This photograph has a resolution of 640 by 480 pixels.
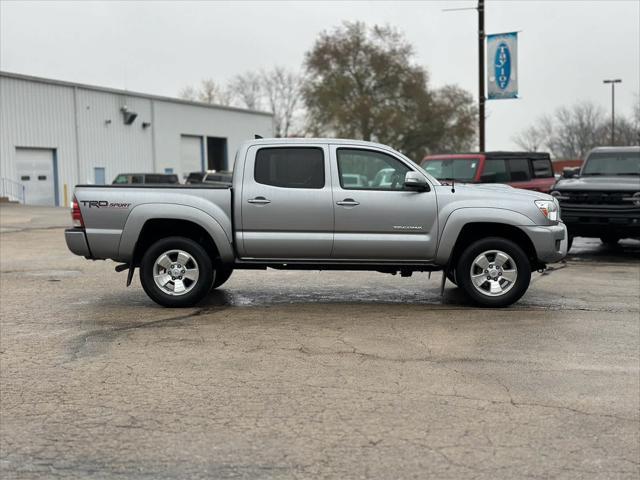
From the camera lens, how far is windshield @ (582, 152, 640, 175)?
48.5ft

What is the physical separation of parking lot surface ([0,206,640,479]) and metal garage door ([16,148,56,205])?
28125mm

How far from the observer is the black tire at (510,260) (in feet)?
28.5

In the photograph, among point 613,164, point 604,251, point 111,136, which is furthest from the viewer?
point 111,136

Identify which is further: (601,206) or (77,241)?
(601,206)

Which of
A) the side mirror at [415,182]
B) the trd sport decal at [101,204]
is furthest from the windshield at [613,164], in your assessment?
the trd sport decal at [101,204]

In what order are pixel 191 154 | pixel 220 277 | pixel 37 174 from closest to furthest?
pixel 220 277 < pixel 37 174 < pixel 191 154

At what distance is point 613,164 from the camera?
15062 mm

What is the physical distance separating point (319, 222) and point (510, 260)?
2248mm

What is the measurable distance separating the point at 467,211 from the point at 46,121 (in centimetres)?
3233

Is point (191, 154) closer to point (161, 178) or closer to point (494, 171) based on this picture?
point (161, 178)

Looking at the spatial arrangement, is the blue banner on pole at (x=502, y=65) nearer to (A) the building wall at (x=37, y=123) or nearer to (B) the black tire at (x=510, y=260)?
(B) the black tire at (x=510, y=260)

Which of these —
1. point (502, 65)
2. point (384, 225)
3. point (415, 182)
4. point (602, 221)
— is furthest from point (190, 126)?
point (415, 182)

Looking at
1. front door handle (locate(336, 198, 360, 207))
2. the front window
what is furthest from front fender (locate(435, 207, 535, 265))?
front door handle (locate(336, 198, 360, 207))

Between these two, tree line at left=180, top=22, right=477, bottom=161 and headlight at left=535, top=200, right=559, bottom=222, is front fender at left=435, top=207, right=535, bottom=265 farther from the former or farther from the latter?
tree line at left=180, top=22, right=477, bottom=161
